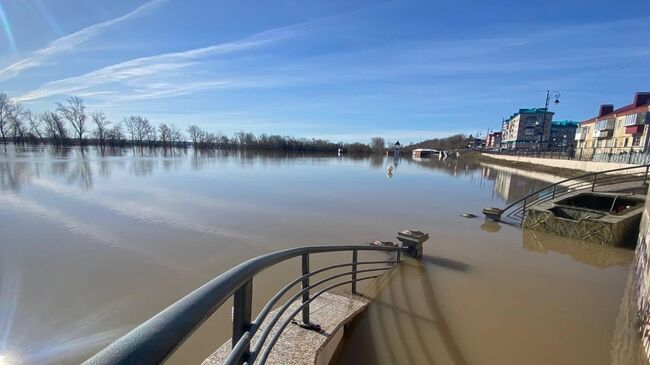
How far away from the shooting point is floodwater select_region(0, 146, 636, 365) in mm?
4055

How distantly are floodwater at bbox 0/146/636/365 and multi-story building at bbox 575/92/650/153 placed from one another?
36.4m

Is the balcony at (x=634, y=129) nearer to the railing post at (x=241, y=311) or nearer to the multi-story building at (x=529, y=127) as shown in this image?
the multi-story building at (x=529, y=127)

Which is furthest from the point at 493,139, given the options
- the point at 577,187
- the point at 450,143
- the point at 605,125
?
the point at 577,187

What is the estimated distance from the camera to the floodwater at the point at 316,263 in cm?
405

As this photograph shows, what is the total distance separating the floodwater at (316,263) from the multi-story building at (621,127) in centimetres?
3637

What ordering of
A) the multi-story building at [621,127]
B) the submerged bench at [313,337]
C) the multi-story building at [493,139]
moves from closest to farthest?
the submerged bench at [313,337] → the multi-story building at [621,127] → the multi-story building at [493,139]

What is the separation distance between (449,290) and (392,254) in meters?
1.99

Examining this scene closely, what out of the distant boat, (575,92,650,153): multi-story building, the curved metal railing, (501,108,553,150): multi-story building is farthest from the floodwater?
(501,108,553,150): multi-story building

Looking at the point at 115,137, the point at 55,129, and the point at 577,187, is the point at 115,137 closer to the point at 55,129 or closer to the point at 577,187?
the point at 55,129

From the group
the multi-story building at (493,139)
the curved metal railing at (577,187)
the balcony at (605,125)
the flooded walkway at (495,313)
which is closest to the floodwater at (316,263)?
the flooded walkway at (495,313)

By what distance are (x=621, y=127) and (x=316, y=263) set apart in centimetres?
5861

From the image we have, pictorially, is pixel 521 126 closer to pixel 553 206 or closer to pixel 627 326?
pixel 553 206

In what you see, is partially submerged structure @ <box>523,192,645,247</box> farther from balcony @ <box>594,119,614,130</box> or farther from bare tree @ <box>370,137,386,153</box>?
bare tree @ <box>370,137,386,153</box>

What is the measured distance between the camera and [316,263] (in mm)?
6891
